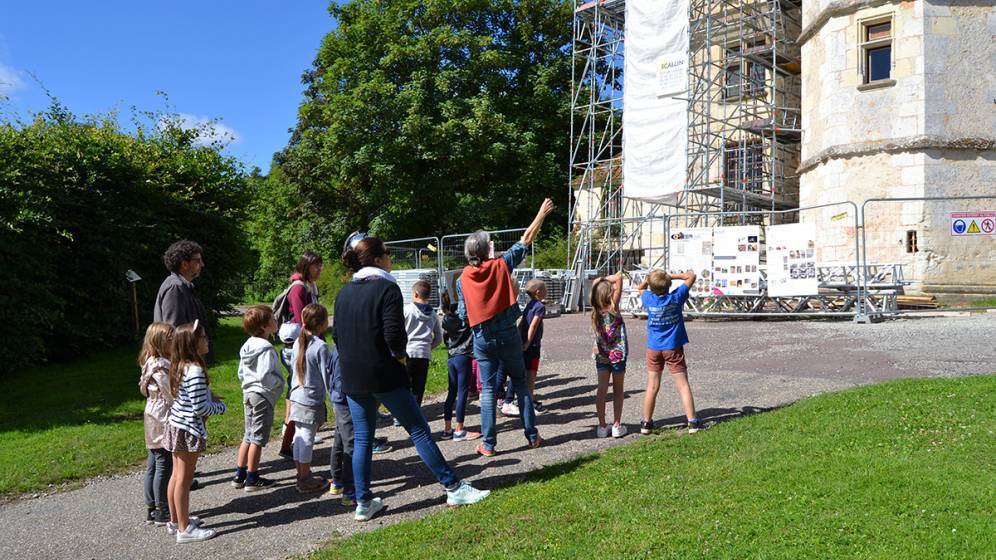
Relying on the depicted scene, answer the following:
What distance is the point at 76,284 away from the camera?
503 inches

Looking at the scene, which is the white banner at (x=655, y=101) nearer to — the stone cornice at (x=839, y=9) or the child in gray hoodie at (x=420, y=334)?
the stone cornice at (x=839, y=9)

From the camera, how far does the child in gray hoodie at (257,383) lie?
5.98 m

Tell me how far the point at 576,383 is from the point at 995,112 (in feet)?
44.7

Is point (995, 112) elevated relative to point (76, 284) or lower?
elevated

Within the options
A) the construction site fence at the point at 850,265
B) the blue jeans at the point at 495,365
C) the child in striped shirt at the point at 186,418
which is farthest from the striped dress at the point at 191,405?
the construction site fence at the point at 850,265

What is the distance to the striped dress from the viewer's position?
4.98m

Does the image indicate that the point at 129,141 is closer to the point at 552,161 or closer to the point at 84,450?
the point at 84,450

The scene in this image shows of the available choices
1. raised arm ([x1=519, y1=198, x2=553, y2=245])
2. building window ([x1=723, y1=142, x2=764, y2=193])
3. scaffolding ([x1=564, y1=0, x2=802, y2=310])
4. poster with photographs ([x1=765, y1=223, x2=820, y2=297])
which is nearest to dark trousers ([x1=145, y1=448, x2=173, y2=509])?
raised arm ([x1=519, y1=198, x2=553, y2=245])

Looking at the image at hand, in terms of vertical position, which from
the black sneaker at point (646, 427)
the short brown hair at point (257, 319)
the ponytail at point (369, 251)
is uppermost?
the ponytail at point (369, 251)

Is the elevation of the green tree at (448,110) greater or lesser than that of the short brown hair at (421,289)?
greater

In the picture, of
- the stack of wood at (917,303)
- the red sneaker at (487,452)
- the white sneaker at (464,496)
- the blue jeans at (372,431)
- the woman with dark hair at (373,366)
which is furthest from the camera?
the stack of wood at (917,303)

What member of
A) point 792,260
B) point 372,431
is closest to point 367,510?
point 372,431

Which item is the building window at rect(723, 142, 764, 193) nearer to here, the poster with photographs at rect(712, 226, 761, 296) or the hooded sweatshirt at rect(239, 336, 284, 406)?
the poster with photographs at rect(712, 226, 761, 296)

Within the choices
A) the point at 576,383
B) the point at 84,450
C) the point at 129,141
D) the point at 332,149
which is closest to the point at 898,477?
the point at 576,383
